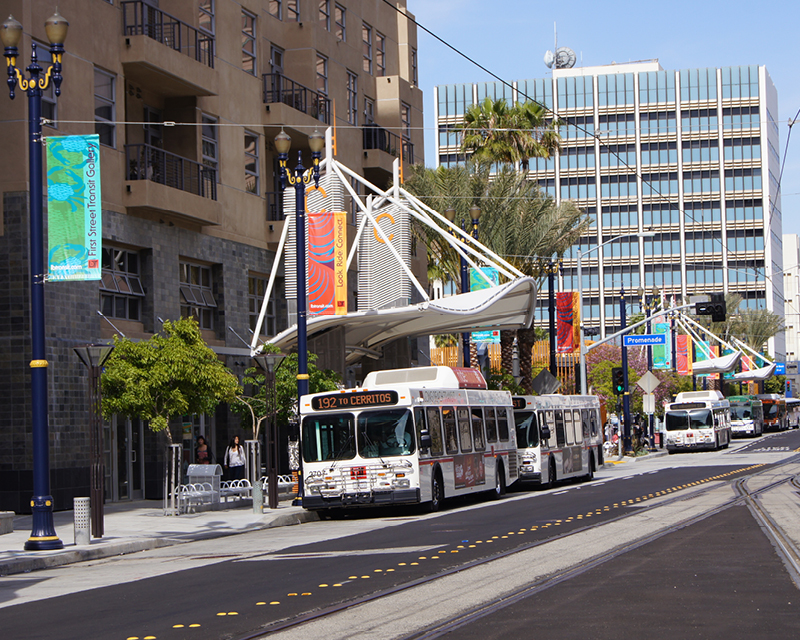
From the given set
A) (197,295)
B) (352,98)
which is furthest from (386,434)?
(352,98)

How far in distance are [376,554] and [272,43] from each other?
25.7m

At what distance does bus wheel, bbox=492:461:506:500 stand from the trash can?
22.7 ft

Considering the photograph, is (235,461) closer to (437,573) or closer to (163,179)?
(163,179)

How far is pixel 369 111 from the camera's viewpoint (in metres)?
45.3

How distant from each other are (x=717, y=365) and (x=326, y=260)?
48.9 meters

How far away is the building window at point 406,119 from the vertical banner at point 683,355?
29885 mm

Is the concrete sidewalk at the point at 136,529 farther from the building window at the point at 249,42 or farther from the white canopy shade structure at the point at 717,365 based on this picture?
the white canopy shade structure at the point at 717,365

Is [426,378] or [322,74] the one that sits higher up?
[322,74]

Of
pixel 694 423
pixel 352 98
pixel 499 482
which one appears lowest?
pixel 694 423

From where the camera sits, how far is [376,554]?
1554 centimetres

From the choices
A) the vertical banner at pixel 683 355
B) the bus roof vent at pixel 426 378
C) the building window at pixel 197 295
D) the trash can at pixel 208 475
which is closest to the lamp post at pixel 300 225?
the bus roof vent at pixel 426 378

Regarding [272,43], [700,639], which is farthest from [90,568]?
[272,43]

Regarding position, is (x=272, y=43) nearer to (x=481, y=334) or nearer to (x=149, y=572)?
(x=481, y=334)

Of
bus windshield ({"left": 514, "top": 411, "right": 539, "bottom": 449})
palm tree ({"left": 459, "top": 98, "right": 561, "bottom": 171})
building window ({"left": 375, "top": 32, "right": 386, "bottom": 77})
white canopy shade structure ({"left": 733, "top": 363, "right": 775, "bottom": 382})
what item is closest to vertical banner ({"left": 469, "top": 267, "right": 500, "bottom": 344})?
bus windshield ({"left": 514, "top": 411, "right": 539, "bottom": 449})
